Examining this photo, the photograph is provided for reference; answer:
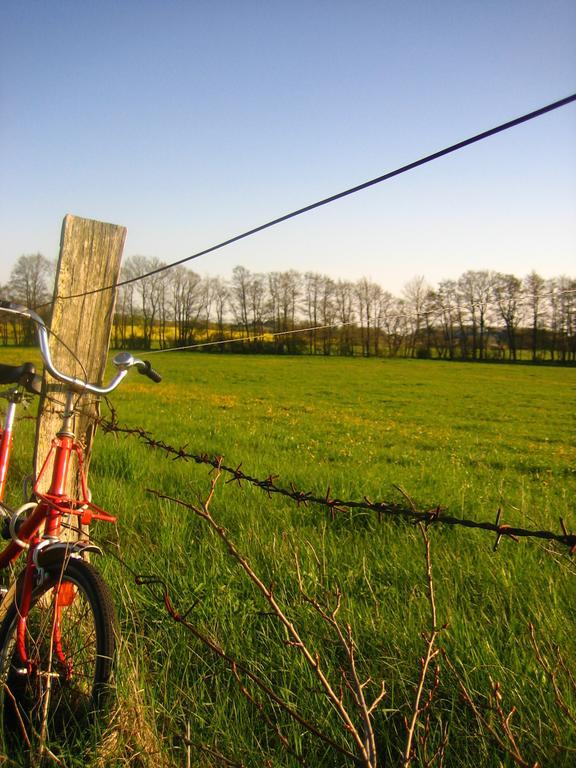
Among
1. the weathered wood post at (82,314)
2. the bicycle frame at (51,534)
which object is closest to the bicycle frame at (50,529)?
the bicycle frame at (51,534)

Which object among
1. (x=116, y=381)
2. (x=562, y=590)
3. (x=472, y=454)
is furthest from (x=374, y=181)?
(x=472, y=454)

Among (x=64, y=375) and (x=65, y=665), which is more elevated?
(x=64, y=375)

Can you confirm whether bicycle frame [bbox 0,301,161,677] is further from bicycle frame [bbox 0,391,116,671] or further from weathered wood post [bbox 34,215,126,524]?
weathered wood post [bbox 34,215,126,524]

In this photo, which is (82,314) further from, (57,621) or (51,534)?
(57,621)

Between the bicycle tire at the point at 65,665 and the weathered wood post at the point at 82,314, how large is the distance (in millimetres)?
846

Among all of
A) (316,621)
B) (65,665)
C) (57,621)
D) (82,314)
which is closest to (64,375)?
(82,314)

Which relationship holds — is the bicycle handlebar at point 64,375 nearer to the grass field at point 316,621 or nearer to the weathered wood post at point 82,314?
the weathered wood post at point 82,314

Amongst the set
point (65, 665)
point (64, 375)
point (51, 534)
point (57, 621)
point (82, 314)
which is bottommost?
point (65, 665)

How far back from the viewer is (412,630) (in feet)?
7.82

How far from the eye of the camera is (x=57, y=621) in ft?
6.97

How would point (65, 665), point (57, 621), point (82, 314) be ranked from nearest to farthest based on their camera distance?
point (57, 621)
point (65, 665)
point (82, 314)

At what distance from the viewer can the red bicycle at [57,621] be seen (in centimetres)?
203

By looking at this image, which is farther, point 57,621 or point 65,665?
point 65,665

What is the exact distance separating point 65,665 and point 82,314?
1.69 metres
